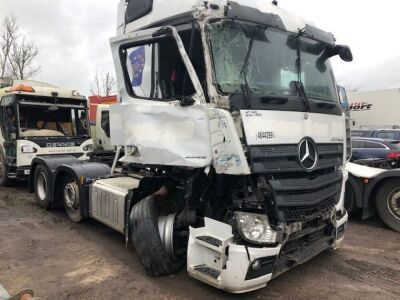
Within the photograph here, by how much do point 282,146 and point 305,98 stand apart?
78 centimetres

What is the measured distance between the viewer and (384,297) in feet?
13.8

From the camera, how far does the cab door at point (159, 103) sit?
13.4ft

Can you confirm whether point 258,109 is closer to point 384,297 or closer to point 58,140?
point 384,297

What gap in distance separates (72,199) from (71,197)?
0.16 ft

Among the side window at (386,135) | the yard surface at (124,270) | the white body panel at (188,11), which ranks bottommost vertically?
the yard surface at (124,270)

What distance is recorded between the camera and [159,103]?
4.46 m

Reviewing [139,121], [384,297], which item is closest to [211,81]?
[139,121]

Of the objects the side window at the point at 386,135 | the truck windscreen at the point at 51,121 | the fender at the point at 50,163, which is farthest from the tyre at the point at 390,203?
the side window at the point at 386,135

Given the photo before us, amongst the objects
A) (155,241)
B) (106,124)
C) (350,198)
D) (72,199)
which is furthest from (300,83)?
(106,124)

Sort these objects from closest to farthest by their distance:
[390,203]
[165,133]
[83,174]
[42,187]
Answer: [165,133], [83,174], [390,203], [42,187]

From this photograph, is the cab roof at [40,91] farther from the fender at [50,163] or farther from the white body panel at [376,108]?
the white body panel at [376,108]

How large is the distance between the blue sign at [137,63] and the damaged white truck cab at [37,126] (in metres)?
5.86

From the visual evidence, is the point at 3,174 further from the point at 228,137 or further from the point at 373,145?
the point at 373,145

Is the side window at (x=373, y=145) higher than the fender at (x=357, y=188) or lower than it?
higher
